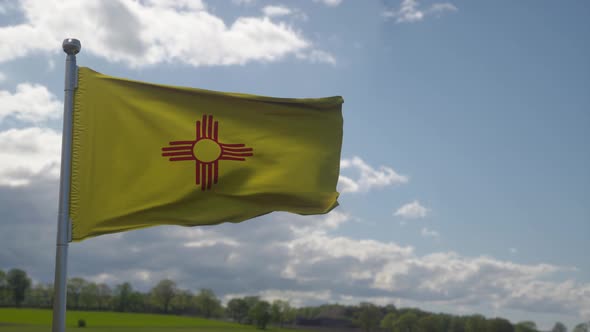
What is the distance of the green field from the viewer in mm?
134750

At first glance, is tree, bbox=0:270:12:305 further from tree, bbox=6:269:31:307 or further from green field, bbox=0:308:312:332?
green field, bbox=0:308:312:332

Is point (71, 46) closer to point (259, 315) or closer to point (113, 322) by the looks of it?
point (113, 322)

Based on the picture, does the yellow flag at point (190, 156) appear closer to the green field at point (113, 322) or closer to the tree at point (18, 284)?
the green field at point (113, 322)

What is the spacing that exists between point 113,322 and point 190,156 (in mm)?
155755

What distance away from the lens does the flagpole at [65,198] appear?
400 inches

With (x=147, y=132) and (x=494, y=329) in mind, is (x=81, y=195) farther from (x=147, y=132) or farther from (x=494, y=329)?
(x=494, y=329)

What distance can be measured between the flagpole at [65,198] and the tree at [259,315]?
602 feet

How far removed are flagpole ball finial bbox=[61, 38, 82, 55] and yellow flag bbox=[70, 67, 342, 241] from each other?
489mm

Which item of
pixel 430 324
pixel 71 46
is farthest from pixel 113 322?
pixel 71 46

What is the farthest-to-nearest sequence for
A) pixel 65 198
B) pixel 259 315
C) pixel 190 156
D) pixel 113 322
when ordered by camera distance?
pixel 259 315, pixel 113 322, pixel 190 156, pixel 65 198

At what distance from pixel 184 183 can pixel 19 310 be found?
557 ft

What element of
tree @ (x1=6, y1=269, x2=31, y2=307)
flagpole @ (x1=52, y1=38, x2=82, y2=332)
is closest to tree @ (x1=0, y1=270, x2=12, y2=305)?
tree @ (x1=6, y1=269, x2=31, y2=307)

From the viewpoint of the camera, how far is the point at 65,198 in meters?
10.8

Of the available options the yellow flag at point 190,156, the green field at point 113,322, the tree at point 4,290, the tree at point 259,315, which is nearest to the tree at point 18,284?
the tree at point 4,290
